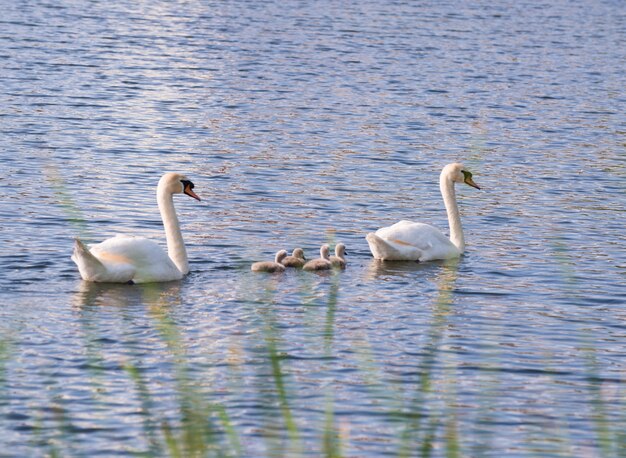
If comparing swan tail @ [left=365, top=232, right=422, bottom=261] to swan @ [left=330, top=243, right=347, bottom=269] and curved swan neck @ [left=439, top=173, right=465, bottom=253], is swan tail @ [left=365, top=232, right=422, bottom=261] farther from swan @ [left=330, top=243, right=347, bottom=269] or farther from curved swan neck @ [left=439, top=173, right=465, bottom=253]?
curved swan neck @ [left=439, top=173, right=465, bottom=253]

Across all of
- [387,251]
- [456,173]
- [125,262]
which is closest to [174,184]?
[125,262]

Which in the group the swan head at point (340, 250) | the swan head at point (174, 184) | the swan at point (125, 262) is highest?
the swan head at point (174, 184)

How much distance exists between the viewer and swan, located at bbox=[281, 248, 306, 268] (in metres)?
16.4

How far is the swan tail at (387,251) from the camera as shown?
1703cm

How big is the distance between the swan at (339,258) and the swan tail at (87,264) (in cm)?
271

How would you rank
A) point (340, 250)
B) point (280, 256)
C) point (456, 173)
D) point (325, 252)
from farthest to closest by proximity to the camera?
1. point (456, 173)
2. point (340, 250)
3. point (325, 252)
4. point (280, 256)

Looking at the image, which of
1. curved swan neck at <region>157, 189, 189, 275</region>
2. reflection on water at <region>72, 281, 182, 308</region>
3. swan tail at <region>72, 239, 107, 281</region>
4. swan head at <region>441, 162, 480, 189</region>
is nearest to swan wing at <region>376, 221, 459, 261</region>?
swan head at <region>441, 162, 480, 189</region>

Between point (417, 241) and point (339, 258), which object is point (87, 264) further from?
point (417, 241)

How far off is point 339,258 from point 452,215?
2.40 metres

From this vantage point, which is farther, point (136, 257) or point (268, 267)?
point (268, 267)

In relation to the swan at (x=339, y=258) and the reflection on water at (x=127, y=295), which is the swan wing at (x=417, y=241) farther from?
the reflection on water at (x=127, y=295)

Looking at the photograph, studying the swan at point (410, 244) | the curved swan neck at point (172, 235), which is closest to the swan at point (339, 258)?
the swan at point (410, 244)

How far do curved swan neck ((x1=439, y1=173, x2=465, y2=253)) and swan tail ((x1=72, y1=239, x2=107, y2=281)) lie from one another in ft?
15.9

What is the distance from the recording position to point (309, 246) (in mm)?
17859
